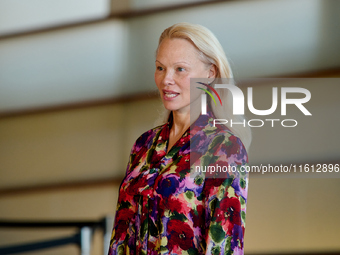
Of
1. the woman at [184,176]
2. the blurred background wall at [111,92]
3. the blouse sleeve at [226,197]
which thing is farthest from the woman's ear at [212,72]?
the blurred background wall at [111,92]

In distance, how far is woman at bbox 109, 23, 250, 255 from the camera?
1222 millimetres

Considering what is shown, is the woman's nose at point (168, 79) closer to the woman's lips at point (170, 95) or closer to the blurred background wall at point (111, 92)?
the woman's lips at point (170, 95)

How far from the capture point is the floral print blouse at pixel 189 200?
120cm

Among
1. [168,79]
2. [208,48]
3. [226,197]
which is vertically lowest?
[226,197]

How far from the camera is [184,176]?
50.9 inches

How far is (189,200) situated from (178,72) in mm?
431

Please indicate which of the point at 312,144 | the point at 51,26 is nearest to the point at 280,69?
the point at 312,144

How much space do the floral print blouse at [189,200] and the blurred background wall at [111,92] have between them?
122 cm

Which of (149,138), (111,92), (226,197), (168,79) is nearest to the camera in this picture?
(226,197)

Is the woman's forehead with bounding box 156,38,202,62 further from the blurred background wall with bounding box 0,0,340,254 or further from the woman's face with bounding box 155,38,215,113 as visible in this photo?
the blurred background wall with bounding box 0,0,340,254

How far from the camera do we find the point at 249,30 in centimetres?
268

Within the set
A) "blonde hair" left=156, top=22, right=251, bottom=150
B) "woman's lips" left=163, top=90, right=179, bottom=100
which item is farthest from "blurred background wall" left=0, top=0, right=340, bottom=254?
"woman's lips" left=163, top=90, right=179, bottom=100

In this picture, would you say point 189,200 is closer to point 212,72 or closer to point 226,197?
point 226,197

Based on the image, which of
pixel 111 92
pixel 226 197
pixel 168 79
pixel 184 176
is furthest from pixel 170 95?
pixel 111 92
